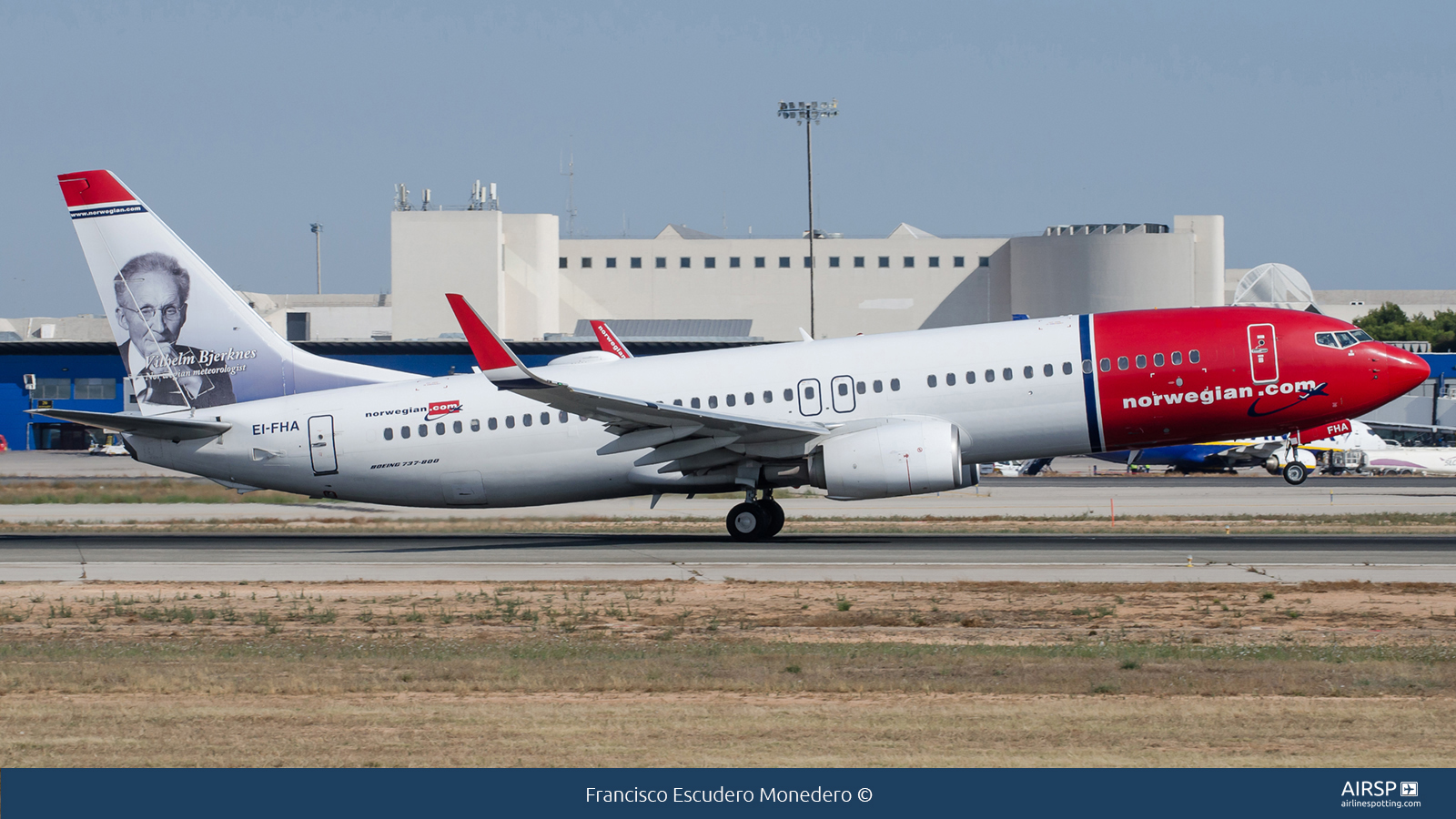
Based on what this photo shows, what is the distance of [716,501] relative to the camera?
149 ft

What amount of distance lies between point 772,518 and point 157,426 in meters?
13.4

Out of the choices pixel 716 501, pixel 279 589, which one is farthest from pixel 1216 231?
pixel 279 589

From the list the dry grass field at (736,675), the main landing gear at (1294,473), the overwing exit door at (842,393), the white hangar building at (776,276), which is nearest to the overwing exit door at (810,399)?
the overwing exit door at (842,393)

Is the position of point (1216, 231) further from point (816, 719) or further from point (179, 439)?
point (816, 719)

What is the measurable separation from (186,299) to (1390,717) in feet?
87.3

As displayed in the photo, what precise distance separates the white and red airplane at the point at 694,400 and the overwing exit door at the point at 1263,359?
1.6 inches

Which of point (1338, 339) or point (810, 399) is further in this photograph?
point (810, 399)

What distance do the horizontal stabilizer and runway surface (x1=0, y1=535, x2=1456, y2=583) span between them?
248 centimetres

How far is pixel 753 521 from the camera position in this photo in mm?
30141

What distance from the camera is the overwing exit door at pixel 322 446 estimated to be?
3041 cm

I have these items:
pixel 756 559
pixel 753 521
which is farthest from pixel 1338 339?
pixel 756 559

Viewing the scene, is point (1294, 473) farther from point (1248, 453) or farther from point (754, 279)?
point (754, 279)

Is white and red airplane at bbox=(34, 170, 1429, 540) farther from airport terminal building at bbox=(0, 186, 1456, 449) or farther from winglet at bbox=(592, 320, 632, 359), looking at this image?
airport terminal building at bbox=(0, 186, 1456, 449)

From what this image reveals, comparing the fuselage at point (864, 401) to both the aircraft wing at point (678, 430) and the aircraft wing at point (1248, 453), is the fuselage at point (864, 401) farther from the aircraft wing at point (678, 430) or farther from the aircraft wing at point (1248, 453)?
the aircraft wing at point (1248, 453)
